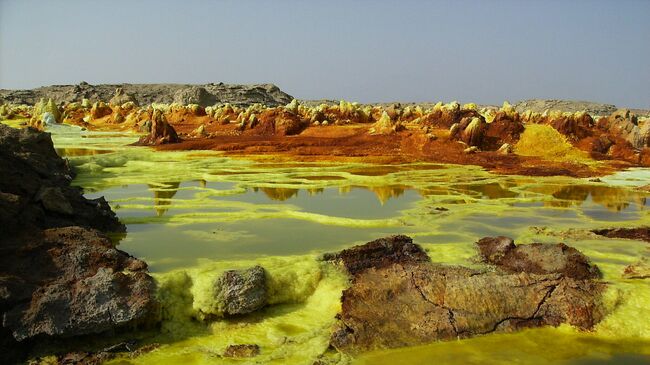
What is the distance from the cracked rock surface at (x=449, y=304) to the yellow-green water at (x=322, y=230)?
0.15 metres

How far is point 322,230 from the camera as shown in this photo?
875 centimetres

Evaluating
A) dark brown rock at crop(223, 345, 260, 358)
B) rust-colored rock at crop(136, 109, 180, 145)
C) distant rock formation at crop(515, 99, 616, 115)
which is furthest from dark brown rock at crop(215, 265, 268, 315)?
distant rock formation at crop(515, 99, 616, 115)

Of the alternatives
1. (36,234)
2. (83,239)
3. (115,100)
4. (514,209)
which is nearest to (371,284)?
(83,239)

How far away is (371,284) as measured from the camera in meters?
5.61

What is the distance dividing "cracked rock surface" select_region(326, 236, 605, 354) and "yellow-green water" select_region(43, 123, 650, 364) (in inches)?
5.8

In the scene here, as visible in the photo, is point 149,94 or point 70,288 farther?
point 149,94

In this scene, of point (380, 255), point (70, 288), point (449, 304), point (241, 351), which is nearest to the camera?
point (241, 351)

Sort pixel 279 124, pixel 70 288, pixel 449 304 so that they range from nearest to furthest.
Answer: pixel 70 288, pixel 449 304, pixel 279 124

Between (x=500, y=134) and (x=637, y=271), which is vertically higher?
(x=500, y=134)

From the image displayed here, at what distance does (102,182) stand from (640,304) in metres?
12.4

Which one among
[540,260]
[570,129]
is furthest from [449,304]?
[570,129]

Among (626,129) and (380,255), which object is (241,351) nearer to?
(380,255)

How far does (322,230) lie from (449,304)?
3.65 metres

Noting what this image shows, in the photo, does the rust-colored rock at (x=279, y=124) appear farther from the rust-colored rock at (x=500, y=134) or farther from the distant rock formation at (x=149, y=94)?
the distant rock formation at (x=149, y=94)
